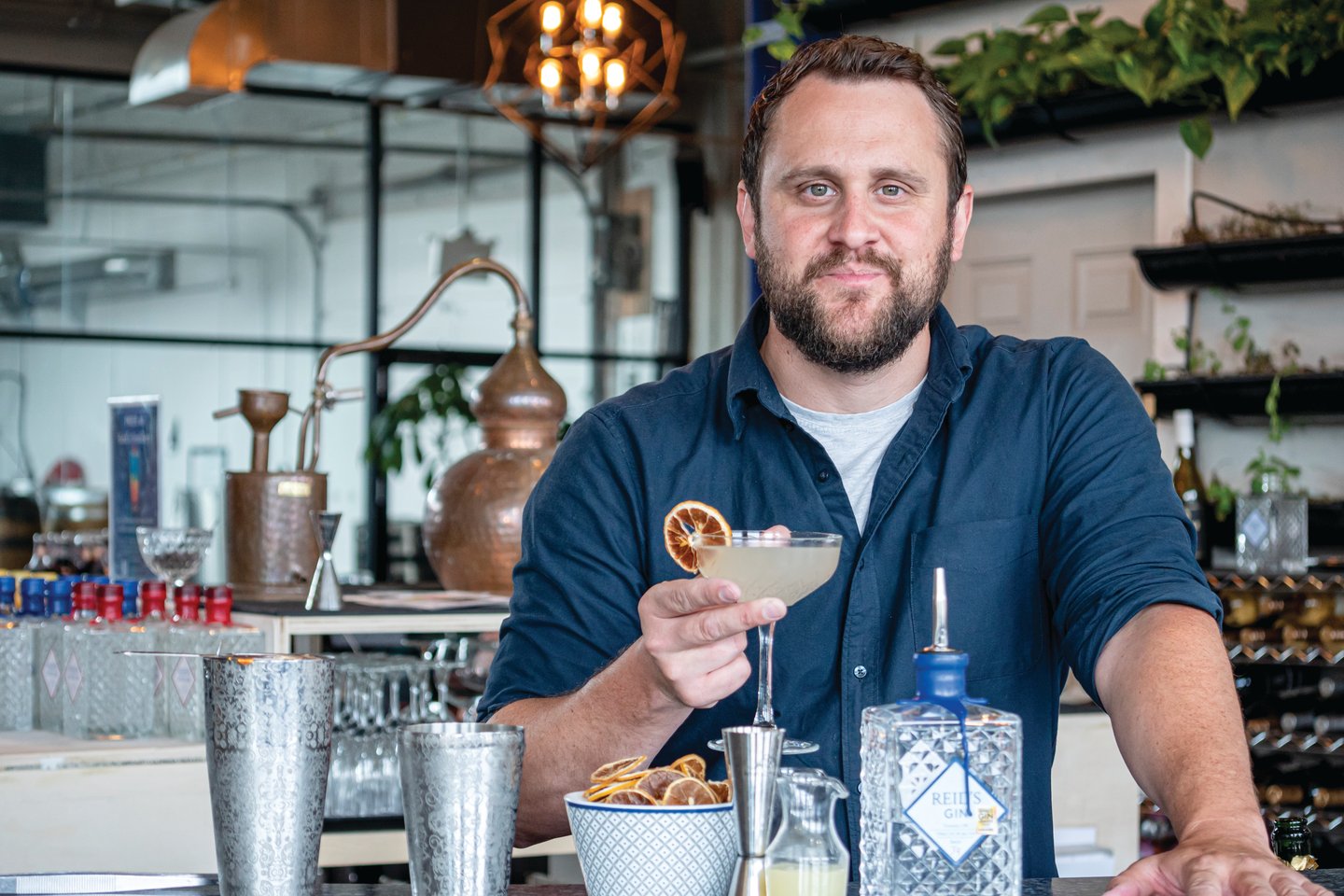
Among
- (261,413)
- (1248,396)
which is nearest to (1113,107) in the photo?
(1248,396)

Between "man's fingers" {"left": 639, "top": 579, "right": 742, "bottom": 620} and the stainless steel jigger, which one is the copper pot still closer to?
"man's fingers" {"left": 639, "top": 579, "right": 742, "bottom": 620}

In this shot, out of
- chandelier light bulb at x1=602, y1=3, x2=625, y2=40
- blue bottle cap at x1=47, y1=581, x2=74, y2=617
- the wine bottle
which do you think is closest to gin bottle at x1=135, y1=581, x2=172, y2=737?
blue bottle cap at x1=47, y1=581, x2=74, y2=617

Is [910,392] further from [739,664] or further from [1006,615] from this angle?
[739,664]

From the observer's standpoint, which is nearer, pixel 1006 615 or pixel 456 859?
pixel 456 859

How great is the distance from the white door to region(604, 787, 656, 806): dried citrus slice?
131 inches

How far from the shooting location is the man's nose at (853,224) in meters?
1.79

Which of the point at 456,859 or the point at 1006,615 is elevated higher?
the point at 1006,615

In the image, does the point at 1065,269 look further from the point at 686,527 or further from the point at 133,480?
the point at 686,527

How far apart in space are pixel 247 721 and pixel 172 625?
142cm

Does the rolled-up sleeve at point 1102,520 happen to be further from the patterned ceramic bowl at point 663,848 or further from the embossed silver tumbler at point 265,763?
the embossed silver tumbler at point 265,763

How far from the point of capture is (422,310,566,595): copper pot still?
9.43 ft

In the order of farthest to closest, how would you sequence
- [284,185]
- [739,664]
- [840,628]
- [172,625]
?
[284,185], [172,625], [840,628], [739,664]

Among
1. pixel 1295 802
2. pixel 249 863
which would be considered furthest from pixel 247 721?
pixel 1295 802

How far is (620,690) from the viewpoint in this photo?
1.52 metres
